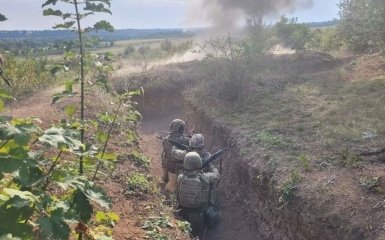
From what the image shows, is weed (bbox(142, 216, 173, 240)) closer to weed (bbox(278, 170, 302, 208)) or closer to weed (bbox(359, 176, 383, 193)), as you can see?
weed (bbox(278, 170, 302, 208))

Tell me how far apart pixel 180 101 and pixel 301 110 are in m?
8.58

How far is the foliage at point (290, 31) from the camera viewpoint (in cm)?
2783

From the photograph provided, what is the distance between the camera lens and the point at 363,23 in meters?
17.2

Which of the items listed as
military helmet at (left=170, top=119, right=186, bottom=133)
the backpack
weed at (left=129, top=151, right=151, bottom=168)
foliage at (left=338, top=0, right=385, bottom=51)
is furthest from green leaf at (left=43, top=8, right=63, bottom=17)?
foliage at (left=338, top=0, right=385, bottom=51)

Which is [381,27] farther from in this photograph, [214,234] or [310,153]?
[214,234]

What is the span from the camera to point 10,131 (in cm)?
236

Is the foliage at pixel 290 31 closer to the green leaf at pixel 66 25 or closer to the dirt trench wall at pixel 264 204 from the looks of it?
the dirt trench wall at pixel 264 204

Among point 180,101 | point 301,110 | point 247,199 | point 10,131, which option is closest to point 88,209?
point 10,131

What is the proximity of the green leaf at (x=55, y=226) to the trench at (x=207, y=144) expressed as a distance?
7017mm

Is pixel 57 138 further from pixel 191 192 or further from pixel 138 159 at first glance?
pixel 138 159

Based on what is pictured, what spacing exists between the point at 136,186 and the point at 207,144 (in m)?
6.03

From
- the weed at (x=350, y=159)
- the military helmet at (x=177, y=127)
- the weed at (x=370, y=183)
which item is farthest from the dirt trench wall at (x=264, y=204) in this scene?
the military helmet at (x=177, y=127)

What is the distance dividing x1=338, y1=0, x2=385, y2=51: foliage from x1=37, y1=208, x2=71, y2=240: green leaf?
52.0ft

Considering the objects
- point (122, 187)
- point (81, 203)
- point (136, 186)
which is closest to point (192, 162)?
point (136, 186)
